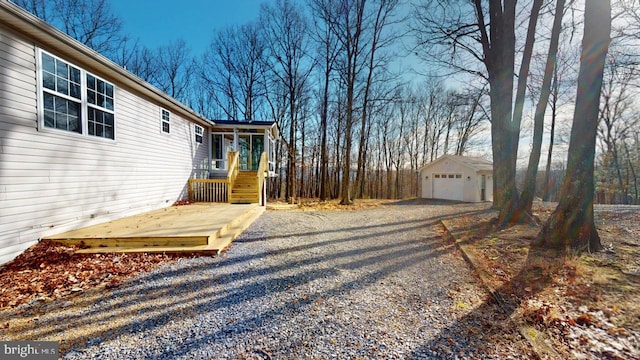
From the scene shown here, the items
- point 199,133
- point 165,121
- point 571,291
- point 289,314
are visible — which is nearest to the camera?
point 289,314

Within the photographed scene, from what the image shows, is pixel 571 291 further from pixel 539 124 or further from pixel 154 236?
pixel 539 124

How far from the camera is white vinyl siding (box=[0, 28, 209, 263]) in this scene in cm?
369

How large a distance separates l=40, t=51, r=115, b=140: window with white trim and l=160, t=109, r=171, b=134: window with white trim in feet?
7.00

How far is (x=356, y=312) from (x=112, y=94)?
7.32 metres

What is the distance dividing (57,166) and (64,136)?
1.96 ft

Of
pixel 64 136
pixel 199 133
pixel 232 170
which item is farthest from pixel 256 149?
pixel 64 136

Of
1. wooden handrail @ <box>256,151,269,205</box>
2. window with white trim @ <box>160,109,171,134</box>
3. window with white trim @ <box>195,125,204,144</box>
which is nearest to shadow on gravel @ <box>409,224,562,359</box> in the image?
wooden handrail @ <box>256,151,269,205</box>

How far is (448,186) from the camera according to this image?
57.3 ft

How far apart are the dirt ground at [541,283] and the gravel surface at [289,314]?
0.95 ft

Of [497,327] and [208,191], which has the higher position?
[208,191]

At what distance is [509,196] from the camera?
6.76 m

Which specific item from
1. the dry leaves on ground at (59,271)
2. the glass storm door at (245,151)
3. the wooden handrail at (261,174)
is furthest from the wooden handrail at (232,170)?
the dry leaves on ground at (59,271)

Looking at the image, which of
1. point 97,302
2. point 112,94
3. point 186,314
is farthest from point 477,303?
point 112,94

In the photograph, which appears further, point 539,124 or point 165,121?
point 165,121
